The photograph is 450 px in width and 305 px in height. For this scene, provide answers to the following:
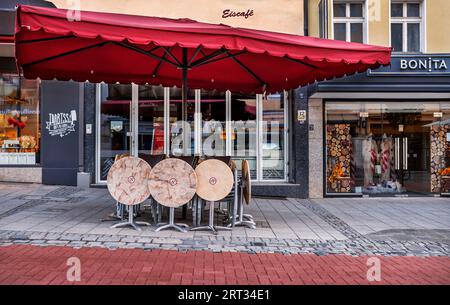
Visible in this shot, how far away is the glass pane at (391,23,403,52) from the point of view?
1223 cm

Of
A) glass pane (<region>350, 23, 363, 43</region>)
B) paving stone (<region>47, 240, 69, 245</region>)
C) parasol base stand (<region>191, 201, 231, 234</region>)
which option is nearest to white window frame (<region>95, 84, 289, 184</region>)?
glass pane (<region>350, 23, 363, 43</region>)

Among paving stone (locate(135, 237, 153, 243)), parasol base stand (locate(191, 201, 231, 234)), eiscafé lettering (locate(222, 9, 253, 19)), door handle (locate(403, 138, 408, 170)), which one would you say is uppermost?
eiscafé lettering (locate(222, 9, 253, 19))

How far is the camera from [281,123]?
41.5 feet

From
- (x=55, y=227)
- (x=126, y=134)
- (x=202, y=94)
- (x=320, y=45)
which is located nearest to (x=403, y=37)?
(x=202, y=94)

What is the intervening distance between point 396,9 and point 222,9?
4.49 m

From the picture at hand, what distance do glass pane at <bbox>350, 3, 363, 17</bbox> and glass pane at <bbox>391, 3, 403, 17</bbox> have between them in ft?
2.85

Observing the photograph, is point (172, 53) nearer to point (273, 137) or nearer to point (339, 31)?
point (273, 137)

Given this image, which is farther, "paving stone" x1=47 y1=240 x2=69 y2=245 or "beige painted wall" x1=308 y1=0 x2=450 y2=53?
"beige painted wall" x1=308 y1=0 x2=450 y2=53

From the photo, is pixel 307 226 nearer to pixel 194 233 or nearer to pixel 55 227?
pixel 194 233

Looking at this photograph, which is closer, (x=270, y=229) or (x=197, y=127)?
(x=270, y=229)

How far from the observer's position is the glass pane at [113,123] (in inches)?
499

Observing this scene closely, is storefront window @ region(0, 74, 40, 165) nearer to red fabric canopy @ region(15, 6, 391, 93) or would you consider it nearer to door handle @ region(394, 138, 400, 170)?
red fabric canopy @ region(15, 6, 391, 93)

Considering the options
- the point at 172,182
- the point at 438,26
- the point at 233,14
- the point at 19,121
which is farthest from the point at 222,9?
the point at 172,182
